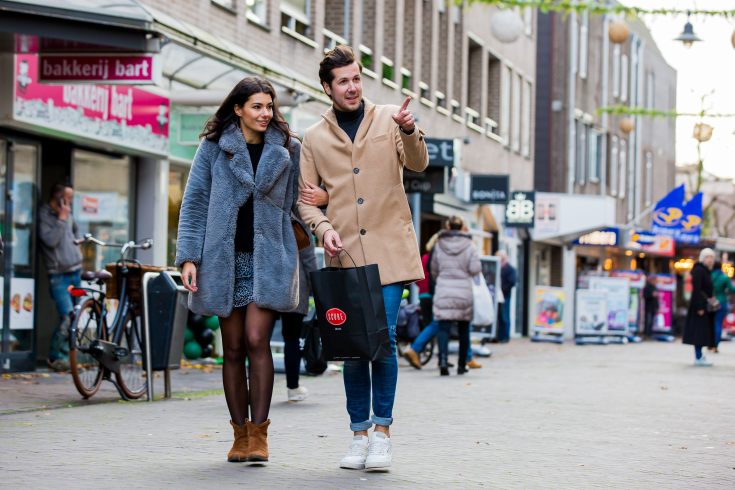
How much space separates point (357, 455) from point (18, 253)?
32.3 feet

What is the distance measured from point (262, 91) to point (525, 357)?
1788 cm

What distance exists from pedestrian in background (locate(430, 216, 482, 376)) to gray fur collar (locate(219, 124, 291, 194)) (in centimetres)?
1039

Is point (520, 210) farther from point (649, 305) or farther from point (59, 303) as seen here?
point (59, 303)

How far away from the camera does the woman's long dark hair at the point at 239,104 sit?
8133 millimetres

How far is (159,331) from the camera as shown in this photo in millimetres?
12891

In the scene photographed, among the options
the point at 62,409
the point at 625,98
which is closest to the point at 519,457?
the point at 62,409

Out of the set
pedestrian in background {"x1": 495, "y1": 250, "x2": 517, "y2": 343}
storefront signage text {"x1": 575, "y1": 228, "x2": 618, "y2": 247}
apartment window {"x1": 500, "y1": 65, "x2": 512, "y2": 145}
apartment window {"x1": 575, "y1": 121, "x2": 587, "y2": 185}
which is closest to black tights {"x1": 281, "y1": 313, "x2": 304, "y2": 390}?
pedestrian in background {"x1": 495, "y1": 250, "x2": 517, "y2": 343}

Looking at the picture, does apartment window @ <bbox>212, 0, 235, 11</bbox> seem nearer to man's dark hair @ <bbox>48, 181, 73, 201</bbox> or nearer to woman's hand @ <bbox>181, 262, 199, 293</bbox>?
man's dark hair @ <bbox>48, 181, 73, 201</bbox>

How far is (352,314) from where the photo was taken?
308 inches

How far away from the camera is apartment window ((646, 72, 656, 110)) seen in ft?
219

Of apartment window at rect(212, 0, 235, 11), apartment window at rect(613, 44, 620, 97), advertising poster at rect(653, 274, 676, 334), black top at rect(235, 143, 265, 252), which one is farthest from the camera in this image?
apartment window at rect(613, 44, 620, 97)

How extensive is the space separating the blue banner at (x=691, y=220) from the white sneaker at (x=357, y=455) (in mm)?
39539

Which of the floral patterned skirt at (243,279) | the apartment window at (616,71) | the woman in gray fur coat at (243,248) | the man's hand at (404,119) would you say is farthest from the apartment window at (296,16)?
the apartment window at (616,71)

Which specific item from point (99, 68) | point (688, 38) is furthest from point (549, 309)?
point (99, 68)
